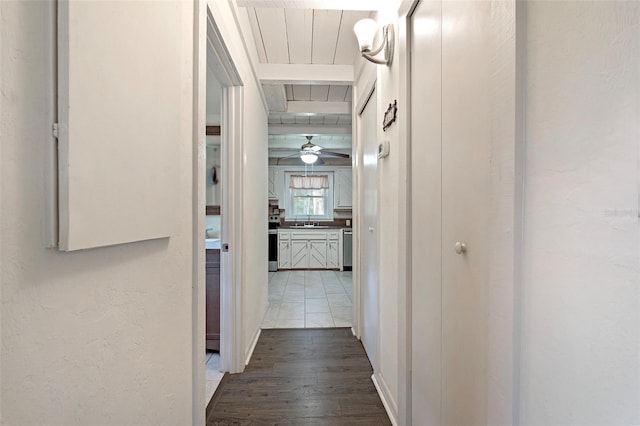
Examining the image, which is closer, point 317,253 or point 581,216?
point 581,216

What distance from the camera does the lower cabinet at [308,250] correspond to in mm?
6027

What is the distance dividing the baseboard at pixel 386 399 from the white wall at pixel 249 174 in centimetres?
94

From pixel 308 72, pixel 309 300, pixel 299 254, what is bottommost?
pixel 309 300

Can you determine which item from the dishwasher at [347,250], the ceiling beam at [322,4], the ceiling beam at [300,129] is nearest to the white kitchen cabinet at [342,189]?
the dishwasher at [347,250]

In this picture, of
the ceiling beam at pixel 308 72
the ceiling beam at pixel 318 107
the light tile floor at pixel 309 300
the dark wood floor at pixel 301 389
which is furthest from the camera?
the ceiling beam at pixel 318 107

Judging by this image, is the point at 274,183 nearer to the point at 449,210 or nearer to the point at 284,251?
the point at 284,251

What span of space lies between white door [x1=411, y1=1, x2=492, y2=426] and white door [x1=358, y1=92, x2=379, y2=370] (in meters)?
0.70

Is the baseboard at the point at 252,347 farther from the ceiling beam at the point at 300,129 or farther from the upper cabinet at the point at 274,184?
the upper cabinet at the point at 274,184

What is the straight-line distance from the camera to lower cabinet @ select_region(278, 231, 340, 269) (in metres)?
6.03

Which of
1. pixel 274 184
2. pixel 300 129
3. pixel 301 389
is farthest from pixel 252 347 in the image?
pixel 274 184

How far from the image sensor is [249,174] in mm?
2330

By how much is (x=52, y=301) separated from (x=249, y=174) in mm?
1860

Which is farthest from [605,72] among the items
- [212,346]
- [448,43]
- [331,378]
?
[212,346]

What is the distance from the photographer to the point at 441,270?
3.48 ft
